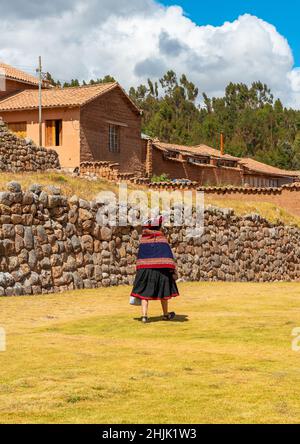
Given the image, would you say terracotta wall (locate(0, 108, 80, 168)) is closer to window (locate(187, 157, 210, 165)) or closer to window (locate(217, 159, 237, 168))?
window (locate(187, 157, 210, 165))

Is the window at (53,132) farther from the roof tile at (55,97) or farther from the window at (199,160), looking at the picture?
the window at (199,160)

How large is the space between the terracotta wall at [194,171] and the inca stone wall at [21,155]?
15.1 meters

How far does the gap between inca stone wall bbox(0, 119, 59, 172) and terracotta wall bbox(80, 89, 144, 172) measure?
8.14 meters

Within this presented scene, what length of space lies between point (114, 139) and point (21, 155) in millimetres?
12950

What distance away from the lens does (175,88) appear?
108 metres

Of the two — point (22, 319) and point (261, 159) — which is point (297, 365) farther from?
point (261, 159)

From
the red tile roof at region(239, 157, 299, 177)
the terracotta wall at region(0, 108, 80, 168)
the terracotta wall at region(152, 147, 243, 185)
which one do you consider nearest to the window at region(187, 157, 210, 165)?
the terracotta wall at region(152, 147, 243, 185)

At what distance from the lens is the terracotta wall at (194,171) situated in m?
42.2

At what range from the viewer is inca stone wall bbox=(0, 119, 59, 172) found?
2512cm

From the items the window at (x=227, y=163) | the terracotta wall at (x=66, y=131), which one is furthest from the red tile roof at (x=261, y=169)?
the terracotta wall at (x=66, y=131)

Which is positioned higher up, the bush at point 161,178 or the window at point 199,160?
the window at point 199,160

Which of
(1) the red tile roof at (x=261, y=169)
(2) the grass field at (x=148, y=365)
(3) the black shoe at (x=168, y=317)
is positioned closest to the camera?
(2) the grass field at (x=148, y=365)

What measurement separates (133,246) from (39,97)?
18.7m

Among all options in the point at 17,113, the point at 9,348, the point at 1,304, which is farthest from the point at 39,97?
the point at 9,348
